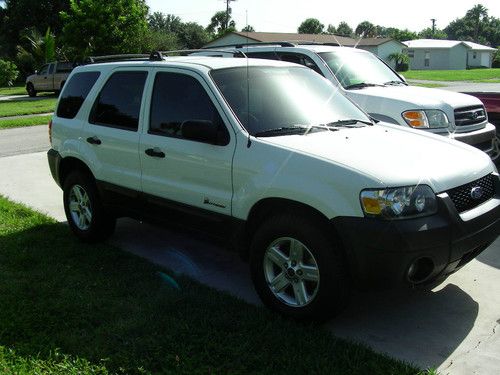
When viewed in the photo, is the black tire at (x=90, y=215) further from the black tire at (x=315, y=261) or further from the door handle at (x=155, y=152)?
the black tire at (x=315, y=261)

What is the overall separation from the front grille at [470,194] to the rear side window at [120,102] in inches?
111

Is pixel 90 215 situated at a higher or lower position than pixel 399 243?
lower

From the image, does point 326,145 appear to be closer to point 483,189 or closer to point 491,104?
point 483,189

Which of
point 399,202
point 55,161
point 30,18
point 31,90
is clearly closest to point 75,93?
point 55,161

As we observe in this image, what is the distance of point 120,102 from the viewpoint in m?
5.37

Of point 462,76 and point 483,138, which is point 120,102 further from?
point 462,76

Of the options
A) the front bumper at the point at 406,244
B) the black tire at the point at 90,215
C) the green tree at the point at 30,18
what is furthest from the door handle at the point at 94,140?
the green tree at the point at 30,18

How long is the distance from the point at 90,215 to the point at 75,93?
4.41ft

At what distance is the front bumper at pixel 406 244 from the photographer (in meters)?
3.46

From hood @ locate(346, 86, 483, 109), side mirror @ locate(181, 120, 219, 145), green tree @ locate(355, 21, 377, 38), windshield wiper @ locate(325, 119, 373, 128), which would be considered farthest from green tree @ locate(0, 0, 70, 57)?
side mirror @ locate(181, 120, 219, 145)

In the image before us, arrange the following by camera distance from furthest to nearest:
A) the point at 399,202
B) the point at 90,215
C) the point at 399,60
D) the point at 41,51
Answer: the point at 399,60, the point at 41,51, the point at 90,215, the point at 399,202

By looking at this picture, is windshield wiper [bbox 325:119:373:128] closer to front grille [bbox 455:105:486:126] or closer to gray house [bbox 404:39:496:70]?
front grille [bbox 455:105:486:126]

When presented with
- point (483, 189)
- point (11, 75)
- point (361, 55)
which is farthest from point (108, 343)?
point (11, 75)

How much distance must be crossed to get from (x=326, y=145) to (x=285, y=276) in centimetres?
99
